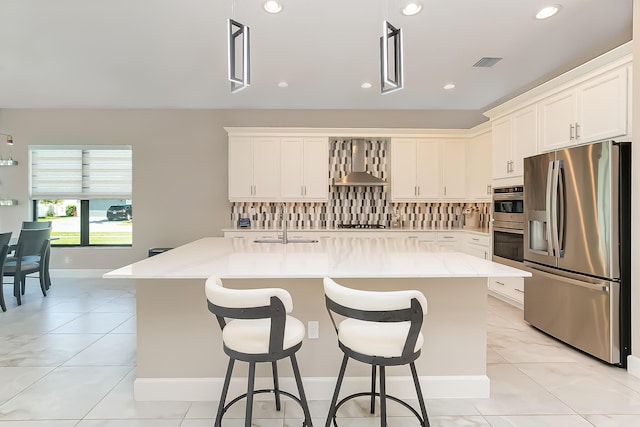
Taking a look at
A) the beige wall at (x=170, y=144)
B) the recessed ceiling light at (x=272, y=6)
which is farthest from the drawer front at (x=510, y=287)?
the recessed ceiling light at (x=272, y=6)

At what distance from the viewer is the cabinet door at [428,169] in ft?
17.7

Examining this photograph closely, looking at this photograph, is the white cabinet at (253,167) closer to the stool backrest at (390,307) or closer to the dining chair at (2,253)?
the dining chair at (2,253)

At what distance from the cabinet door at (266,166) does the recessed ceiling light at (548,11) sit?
354 cm

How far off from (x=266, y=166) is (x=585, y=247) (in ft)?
13.3

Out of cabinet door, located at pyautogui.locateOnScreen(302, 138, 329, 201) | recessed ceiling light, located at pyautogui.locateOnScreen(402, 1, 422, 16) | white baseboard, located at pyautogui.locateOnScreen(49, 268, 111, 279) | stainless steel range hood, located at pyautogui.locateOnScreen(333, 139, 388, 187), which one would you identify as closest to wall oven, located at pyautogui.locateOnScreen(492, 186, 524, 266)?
stainless steel range hood, located at pyautogui.locateOnScreen(333, 139, 388, 187)

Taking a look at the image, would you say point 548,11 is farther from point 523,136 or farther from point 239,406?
point 239,406

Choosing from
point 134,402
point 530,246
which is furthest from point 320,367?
point 530,246

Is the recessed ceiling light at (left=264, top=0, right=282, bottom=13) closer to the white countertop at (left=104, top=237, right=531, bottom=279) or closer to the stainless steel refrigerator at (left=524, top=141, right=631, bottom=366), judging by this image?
the white countertop at (left=104, top=237, right=531, bottom=279)

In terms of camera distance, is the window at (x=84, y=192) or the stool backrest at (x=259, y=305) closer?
the stool backrest at (x=259, y=305)

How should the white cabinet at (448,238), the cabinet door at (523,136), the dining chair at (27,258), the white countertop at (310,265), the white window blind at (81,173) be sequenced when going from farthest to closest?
the white window blind at (81,173) → the white cabinet at (448,238) → the dining chair at (27,258) → the cabinet door at (523,136) → the white countertop at (310,265)

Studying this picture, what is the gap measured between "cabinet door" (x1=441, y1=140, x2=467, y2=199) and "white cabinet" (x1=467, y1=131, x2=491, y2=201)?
8 centimetres

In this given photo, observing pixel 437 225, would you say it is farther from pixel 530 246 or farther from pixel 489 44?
pixel 489 44

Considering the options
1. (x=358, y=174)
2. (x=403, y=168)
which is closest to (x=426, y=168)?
(x=403, y=168)

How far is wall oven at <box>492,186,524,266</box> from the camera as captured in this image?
387 cm
